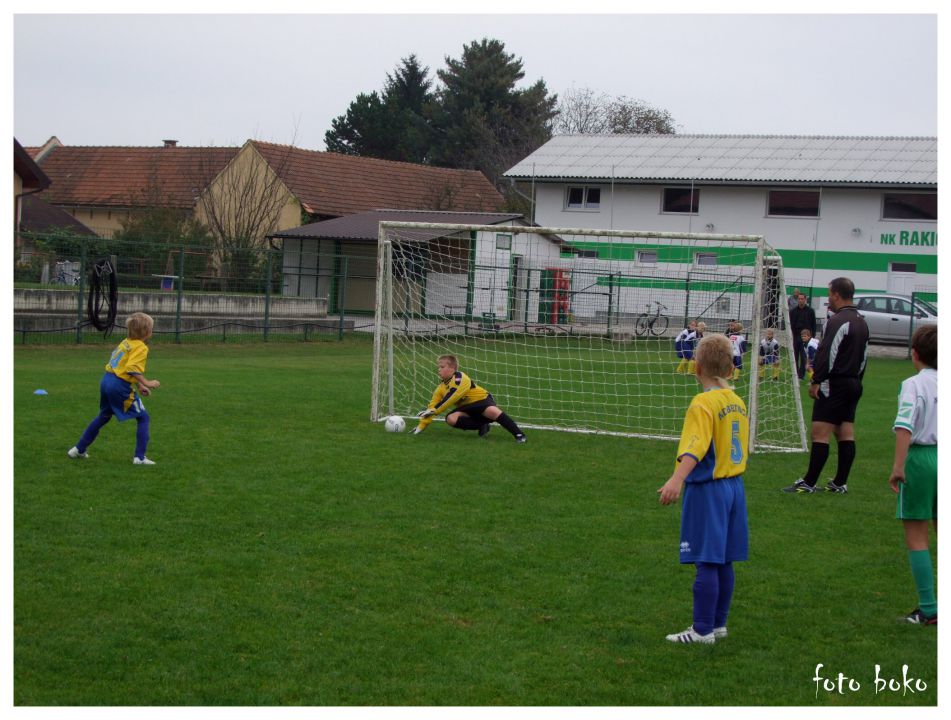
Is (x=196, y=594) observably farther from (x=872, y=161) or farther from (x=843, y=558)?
(x=872, y=161)

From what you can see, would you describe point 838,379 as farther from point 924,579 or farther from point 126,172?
point 126,172

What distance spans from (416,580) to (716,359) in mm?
2249

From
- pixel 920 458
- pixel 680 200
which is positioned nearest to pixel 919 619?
pixel 920 458

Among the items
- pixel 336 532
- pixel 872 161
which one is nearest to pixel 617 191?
pixel 872 161

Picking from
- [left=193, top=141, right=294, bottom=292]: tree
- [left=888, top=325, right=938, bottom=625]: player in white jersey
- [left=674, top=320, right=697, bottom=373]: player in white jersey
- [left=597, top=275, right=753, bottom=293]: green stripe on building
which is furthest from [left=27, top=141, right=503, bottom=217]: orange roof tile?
[left=888, top=325, right=938, bottom=625]: player in white jersey

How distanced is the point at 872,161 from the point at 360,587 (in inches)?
1338

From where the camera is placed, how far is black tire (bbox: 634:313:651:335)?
26.3 meters

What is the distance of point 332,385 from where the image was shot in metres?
17.0

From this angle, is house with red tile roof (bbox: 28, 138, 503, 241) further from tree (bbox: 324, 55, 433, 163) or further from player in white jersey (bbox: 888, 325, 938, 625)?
player in white jersey (bbox: 888, 325, 938, 625)

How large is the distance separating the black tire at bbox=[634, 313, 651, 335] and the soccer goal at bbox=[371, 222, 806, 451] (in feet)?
0.19

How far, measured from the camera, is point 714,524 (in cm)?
522

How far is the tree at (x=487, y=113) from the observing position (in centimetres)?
6181

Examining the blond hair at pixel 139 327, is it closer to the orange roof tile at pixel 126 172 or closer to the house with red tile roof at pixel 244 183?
the house with red tile roof at pixel 244 183
